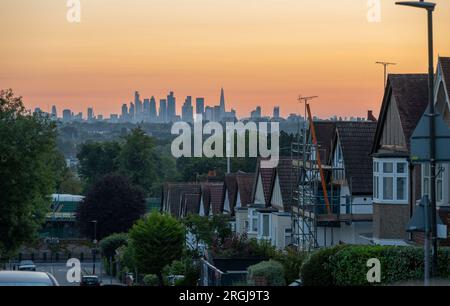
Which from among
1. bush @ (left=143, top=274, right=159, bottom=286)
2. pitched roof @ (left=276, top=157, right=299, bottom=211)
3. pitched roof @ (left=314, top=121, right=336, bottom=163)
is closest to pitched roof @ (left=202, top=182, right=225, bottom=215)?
pitched roof @ (left=276, top=157, right=299, bottom=211)

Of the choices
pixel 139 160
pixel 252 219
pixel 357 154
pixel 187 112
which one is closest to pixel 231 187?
pixel 252 219

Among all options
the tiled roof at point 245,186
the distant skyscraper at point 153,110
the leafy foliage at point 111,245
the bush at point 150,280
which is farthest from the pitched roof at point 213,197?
the distant skyscraper at point 153,110

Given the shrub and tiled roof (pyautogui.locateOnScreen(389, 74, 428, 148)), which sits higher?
tiled roof (pyautogui.locateOnScreen(389, 74, 428, 148))

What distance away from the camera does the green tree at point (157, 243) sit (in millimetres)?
55094

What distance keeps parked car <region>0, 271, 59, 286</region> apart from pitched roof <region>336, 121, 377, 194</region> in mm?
28740

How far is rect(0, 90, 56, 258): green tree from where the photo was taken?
59.3 meters

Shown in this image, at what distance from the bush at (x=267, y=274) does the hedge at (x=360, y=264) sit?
10.1 feet

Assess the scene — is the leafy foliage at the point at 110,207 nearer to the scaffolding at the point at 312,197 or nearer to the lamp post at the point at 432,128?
the scaffolding at the point at 312,197

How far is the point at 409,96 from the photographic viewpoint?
37094 millimetres

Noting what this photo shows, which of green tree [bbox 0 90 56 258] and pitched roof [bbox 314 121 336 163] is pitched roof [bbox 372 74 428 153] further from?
green tree [bbox 0 90 56 258]

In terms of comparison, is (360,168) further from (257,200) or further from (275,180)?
(257,200)

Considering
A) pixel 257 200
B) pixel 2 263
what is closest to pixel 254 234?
pixel 257 200

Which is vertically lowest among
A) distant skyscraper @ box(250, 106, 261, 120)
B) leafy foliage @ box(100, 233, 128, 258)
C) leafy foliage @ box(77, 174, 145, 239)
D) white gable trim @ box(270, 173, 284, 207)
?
leafy foliage @ box(100, 233, 128, 258)
